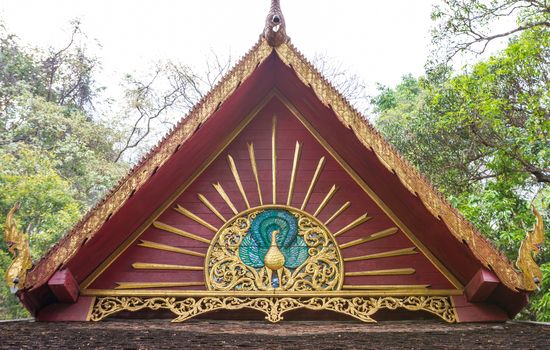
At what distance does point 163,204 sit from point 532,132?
758 centimetres

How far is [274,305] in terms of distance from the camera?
11.7ft

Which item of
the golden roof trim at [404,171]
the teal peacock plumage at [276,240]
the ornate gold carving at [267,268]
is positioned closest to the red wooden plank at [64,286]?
the ornate gold carving at [267,268]

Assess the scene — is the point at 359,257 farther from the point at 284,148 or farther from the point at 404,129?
the point at 404,129

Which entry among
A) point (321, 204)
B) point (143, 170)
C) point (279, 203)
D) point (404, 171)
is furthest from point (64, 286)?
point (404, 171)

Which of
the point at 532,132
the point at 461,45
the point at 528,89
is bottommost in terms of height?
the point at 532,132

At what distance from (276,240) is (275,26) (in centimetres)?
158

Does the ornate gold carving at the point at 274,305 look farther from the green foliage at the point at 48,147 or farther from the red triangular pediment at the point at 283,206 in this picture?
the green foliage at the point at 48,147

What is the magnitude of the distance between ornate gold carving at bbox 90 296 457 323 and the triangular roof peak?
25 cm

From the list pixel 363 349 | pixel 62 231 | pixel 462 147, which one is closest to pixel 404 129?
pixel 462 147

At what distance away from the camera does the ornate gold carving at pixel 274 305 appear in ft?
11.6

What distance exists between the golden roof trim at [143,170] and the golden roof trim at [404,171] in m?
0.31

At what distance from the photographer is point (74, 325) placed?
3.44 m

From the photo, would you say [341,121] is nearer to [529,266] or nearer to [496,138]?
[529,266]

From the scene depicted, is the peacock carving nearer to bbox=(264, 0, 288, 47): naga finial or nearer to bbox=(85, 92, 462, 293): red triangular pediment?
bbox=(85, 92, 462, 293): red triangular pediment
